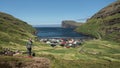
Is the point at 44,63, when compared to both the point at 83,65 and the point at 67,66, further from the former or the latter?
the point at 83,65

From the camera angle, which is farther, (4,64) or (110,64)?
(110,64)

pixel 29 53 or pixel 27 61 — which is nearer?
pixel 27 61

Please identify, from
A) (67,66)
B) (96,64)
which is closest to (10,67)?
(67,66)

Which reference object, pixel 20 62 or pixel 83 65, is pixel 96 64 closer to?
pixel 83 65

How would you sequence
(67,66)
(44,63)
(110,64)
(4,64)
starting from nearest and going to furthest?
(4,64)
(44,63)
(67,66)
(110,64)

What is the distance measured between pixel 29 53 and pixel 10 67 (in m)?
7.11

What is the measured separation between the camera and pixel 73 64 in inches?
1500

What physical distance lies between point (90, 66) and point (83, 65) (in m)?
1.19

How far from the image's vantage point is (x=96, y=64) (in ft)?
128

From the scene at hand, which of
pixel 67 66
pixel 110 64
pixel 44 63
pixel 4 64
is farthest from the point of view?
pixel 110 64

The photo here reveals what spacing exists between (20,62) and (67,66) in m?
7.68

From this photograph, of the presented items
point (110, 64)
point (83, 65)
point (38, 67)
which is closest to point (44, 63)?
point (38, 67)

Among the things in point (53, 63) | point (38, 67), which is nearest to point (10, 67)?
point (38, 67)

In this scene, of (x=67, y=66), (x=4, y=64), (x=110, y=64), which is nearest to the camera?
(x=4, y=64)
